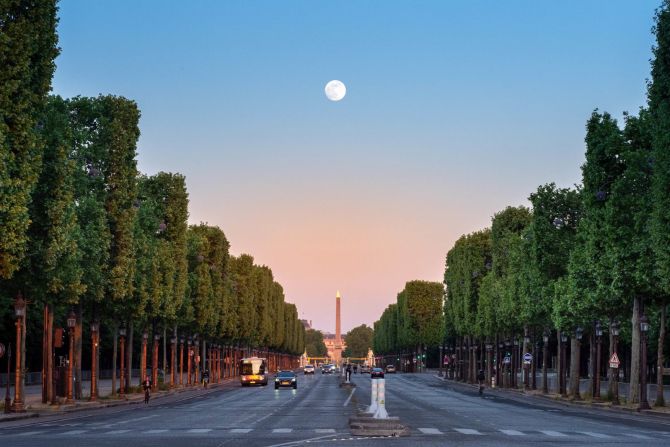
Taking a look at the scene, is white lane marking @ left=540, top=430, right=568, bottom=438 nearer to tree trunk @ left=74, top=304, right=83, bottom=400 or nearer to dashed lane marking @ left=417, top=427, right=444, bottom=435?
dashed lane marking @ left=417, top=427, right=444, bottom=435

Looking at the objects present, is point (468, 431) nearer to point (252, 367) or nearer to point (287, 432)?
point (287, 432)

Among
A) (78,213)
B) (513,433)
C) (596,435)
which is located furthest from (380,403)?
(78,213)

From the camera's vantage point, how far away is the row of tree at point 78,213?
42.8 metres

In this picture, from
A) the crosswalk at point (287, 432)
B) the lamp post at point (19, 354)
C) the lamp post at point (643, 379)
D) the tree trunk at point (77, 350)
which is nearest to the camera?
the crosswalk at point (287, 432)

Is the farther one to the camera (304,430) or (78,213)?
(78,213)

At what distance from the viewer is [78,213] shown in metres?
61.3

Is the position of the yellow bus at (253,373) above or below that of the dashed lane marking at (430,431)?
below

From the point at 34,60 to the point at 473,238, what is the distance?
290 ft

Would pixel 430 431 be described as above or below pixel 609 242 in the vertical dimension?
below

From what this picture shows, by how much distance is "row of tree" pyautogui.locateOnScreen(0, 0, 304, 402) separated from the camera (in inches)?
1686

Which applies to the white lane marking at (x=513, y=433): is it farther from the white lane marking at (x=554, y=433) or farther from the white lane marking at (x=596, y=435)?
the white lane marking at (x=596, y=435)

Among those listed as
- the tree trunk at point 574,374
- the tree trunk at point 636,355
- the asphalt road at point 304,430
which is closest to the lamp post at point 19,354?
the asphalt road at point 304,430

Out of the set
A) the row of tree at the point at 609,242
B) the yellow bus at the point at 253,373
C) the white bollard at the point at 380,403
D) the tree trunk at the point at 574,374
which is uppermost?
the row of tree at the point at 609,242

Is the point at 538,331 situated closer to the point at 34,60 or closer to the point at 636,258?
the point at 636,258
